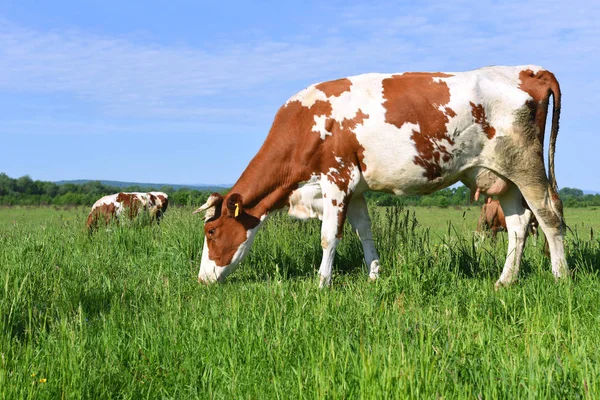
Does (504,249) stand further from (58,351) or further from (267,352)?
(58,351)

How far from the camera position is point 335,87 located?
23.5 feet

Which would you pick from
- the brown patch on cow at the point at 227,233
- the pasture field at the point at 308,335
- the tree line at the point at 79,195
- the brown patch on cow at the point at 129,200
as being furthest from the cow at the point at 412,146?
the tree line at the point at 79,195

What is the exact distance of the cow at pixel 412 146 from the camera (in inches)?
268

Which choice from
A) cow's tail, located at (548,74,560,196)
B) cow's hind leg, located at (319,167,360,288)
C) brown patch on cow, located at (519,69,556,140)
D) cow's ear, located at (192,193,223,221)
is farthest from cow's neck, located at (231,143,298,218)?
cow's tail, located at (548,74,560,196)

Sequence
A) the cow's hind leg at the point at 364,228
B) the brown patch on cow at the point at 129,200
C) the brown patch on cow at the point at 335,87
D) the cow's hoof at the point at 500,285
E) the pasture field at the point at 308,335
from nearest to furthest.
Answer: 1. the pasture field at the point at 308,335
2. the cow's hoof at the point at 500,285
3. the brown patch on cow at the point at 335,87
4. the cow's hind leg at the point at 364,228
5. the brown patch on cow at the point at 129,200

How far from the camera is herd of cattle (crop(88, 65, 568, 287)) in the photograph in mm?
6820

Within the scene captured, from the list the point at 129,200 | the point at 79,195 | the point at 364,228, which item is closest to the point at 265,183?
the point at 364,228

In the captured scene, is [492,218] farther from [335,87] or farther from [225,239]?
[225,239]

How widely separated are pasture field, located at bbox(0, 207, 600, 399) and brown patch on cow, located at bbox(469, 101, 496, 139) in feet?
4.86

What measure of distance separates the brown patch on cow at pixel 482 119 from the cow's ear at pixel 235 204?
2.99 m

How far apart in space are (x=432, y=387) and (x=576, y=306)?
9.98 ft

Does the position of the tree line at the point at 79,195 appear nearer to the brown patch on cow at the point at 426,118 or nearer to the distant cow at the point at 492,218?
the distant cow at the point at 492,218

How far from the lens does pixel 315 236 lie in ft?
29.2

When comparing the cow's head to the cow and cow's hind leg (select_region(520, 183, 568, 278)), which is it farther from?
cow's hind leg (select_region(520, 183, 568, 278))
